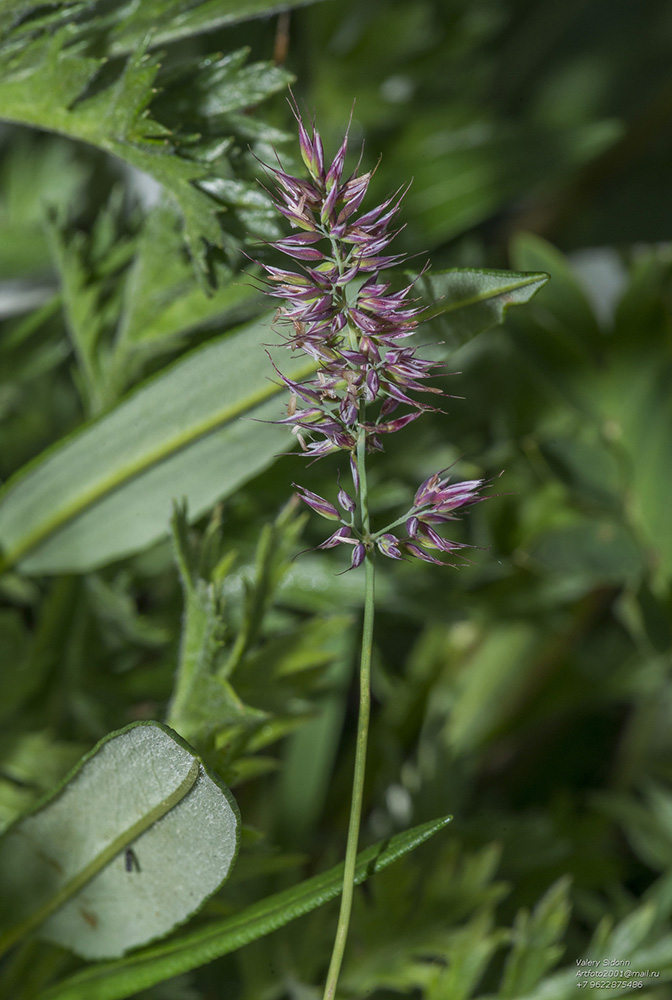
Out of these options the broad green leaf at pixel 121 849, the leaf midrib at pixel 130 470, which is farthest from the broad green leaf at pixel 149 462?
the broad green leaf at pixel 121 849

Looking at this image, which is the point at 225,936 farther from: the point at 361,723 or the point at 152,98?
the point at 152,98

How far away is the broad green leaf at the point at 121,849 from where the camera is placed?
0.70 ft

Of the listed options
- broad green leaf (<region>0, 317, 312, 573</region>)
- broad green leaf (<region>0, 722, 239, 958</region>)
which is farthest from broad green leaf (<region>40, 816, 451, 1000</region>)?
broad green leaf (<region>0, 317, 312, 573</region>)

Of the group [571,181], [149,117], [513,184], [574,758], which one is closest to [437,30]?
[513,184]

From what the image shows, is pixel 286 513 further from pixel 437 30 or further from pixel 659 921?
pixel 437 30

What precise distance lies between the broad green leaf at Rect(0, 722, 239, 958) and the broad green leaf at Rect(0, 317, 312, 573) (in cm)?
11

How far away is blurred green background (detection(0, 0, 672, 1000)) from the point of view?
0.37 metres

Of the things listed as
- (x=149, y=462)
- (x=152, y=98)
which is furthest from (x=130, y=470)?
(x=152, y=98)

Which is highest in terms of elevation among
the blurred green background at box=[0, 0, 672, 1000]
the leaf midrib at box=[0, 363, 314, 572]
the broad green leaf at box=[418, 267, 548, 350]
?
the broad green leaf at box=[418, 267, 548, 350]

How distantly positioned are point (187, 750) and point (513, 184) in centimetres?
45

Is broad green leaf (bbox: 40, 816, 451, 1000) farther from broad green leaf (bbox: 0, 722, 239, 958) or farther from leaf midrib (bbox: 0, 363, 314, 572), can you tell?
leaf midrib (bbox: 0, 363, 314, 572)

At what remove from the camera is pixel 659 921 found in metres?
0.39

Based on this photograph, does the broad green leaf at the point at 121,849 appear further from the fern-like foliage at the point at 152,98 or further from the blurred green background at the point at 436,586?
the fern-like foliage at the point at 152,98

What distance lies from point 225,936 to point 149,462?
0.52 feet
